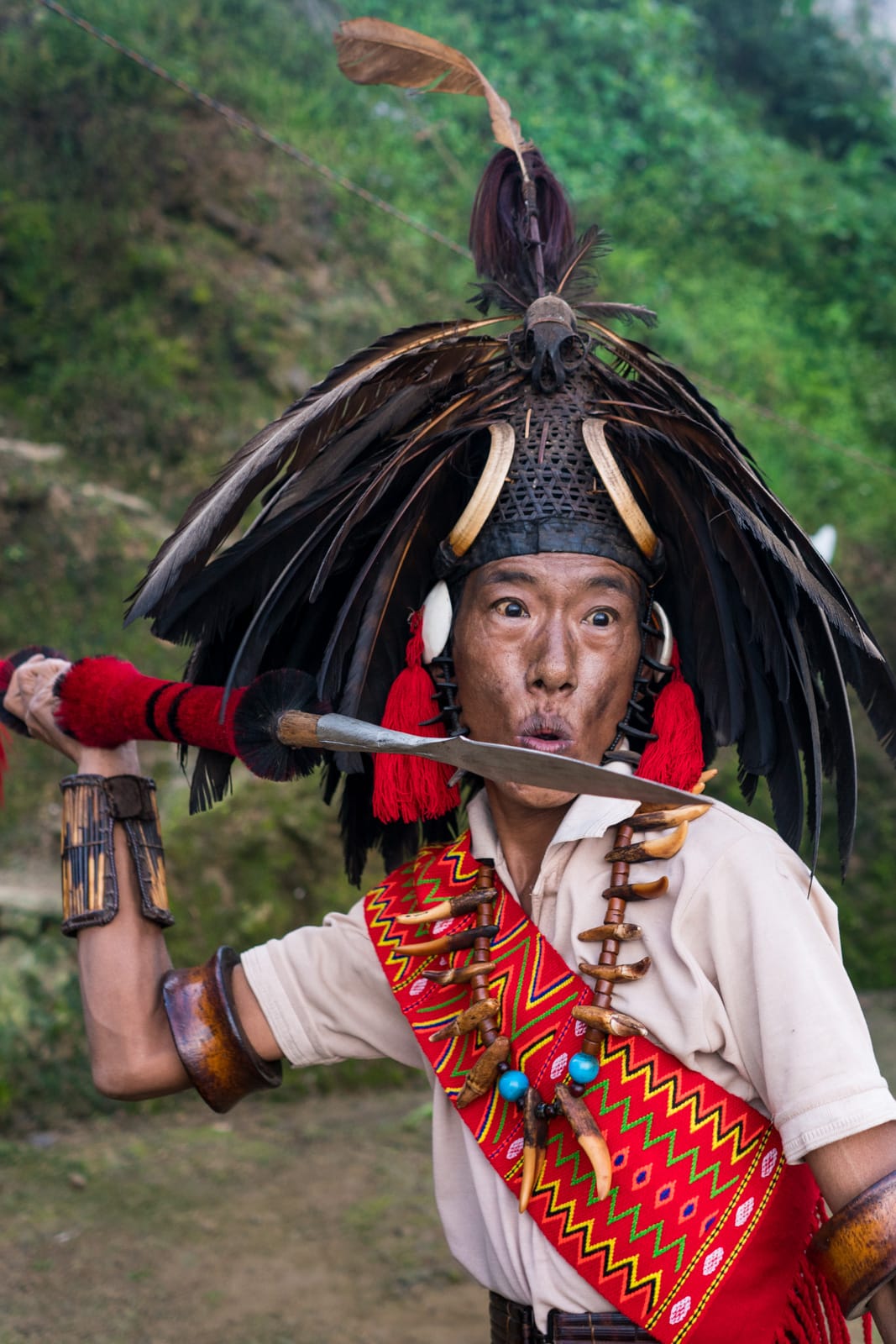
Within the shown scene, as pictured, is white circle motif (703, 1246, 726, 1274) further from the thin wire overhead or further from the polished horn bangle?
the thin wire overhead

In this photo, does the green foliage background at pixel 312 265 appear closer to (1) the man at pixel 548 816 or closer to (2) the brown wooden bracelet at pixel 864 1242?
(1) the man at pixel 548 816

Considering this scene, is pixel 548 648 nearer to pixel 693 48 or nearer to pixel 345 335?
pixel 345 335

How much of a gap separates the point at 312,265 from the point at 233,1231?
494 centimetres

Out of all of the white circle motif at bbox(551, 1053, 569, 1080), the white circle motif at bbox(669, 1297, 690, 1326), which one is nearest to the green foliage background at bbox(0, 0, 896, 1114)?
the white circle motif at bbox(551, 1053, 569, 1080)

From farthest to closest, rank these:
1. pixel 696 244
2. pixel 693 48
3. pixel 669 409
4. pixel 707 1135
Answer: pixel 693 48
pixel 696 244
pixel 669 409
pixel 707 1135

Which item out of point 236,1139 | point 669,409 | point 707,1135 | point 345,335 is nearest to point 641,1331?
point 707,1135

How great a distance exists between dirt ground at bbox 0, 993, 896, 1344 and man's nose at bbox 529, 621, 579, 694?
7.99ft

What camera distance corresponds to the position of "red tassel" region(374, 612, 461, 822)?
6.76 feet

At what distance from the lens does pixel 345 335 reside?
21.1ft

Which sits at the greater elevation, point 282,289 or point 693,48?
point 693,48

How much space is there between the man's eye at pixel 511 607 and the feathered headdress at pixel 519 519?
0.09 meters

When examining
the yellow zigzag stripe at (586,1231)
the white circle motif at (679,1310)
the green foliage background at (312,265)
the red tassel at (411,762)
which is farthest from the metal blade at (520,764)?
the green foliage background at (312,265)

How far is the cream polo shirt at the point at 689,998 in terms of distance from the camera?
5.08ft

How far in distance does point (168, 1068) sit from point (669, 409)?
1.42 meters
